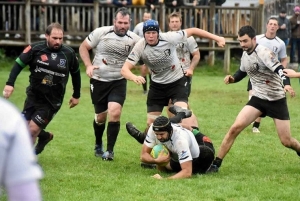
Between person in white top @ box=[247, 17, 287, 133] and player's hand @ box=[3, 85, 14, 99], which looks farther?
person in white top @ box=[247, 17, 287, 133]

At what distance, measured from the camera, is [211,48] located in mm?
25766

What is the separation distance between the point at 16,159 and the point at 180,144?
620cm

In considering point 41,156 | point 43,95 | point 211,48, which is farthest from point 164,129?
point 211,48

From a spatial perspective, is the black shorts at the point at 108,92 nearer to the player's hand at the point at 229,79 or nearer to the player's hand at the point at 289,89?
the player's hand at the point at 229,79

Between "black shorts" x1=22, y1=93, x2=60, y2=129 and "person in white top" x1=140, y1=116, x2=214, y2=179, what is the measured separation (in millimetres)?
1356

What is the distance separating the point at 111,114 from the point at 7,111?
778cm

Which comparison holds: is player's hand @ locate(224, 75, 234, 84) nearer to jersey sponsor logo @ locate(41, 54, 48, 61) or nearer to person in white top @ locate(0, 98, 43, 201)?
jersey sponsor logo @ locate(41, 54, 48, 61)

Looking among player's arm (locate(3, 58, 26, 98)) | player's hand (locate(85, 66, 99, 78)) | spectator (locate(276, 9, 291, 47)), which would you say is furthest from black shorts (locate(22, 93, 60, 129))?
spectator (locate(276, 9, 291, 47))

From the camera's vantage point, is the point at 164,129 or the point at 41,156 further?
the point at 41,156

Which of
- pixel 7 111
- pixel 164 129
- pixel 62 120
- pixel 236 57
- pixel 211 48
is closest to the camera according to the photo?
pixel 7 111

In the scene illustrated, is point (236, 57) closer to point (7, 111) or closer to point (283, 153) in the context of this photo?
point (283, 153)

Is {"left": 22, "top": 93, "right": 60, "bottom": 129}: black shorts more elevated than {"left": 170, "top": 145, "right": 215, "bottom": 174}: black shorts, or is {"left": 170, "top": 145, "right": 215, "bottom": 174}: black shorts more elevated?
{"left": 22, "top": 93, "right": 60, "bottom": 129}: black shorts

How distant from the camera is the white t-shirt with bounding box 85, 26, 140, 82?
10.9 metres

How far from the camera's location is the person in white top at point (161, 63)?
10.2 metres
